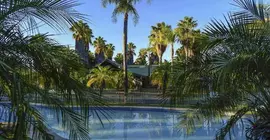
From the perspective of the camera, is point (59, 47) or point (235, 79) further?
point (235, 79)

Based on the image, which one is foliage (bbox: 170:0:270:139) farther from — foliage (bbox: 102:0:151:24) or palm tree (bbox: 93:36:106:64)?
palm tree (bbox: 93:36:106:64)

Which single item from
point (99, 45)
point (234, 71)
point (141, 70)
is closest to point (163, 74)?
point (234, 71)

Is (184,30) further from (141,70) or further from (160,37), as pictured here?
(141,70)

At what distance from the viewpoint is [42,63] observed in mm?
3143

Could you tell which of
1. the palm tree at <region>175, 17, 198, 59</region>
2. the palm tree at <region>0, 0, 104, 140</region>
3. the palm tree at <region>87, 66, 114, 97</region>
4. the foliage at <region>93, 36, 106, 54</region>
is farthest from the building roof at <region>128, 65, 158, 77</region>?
the palm tree at <region>0, 0, 104, 140</region>

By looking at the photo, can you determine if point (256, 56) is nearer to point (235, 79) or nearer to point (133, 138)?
point (235, 79)

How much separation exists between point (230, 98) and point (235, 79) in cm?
71

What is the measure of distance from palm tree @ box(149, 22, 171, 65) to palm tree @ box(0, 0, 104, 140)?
32951 millimetres

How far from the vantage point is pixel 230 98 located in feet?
16.8

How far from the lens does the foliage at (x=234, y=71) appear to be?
3.99 m

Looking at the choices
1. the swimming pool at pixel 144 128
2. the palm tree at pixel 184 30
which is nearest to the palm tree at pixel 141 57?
the palm tree at pixel 184 30

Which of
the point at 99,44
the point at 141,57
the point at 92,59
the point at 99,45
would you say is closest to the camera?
the point at 99,44

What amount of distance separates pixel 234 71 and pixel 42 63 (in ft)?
7.97

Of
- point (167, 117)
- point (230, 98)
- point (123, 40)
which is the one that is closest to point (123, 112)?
point (167, 117)
